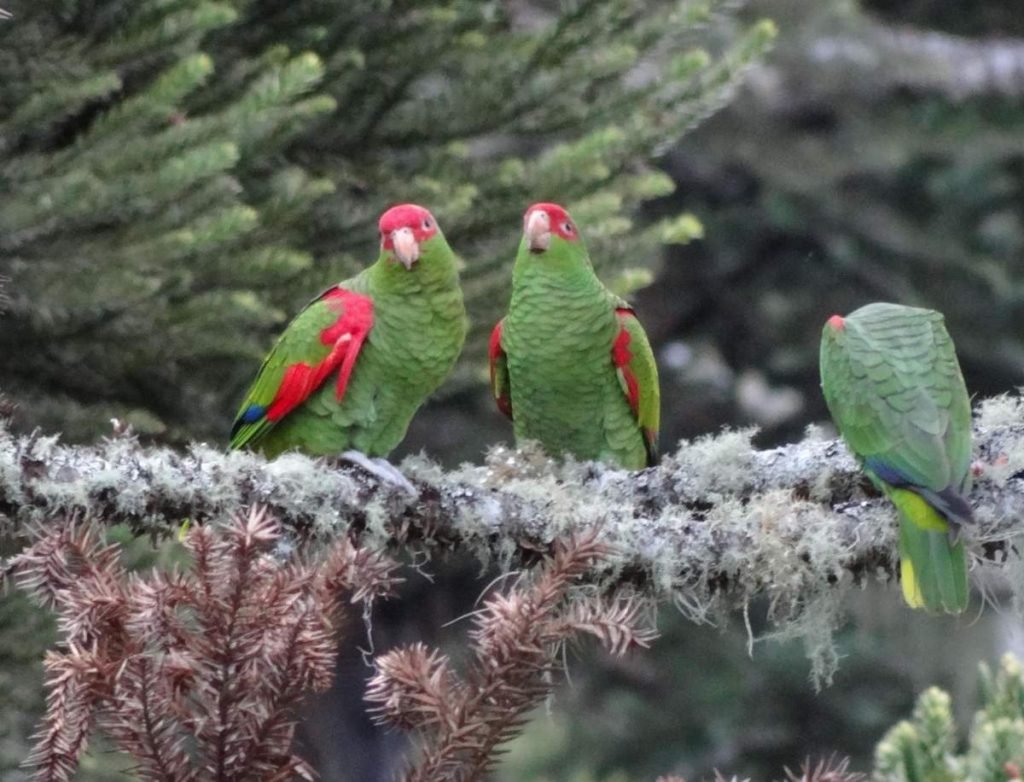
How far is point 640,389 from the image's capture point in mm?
4000

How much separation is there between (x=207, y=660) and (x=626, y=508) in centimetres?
128

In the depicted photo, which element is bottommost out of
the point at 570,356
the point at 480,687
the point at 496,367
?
the point at 496,367

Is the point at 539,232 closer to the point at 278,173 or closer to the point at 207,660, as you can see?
the point at 278,173

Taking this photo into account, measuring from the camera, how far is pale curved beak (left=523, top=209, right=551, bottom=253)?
3.93 m

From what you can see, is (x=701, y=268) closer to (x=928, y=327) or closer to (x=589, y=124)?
(x=589, y=124)

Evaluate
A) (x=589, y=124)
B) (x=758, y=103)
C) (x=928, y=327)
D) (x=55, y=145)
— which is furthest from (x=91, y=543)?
(x=758, y=103)

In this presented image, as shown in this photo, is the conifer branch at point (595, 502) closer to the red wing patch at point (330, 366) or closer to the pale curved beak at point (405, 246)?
the red wing patch at point (330, 366)

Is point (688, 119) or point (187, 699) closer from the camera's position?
point (187, 699)

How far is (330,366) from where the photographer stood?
140 inches

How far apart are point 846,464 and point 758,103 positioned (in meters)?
5.08

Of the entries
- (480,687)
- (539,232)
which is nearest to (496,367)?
(539,232)

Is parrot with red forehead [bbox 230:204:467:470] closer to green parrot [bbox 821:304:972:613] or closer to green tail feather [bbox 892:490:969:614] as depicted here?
green parrot [bbox 821:304:972:613]

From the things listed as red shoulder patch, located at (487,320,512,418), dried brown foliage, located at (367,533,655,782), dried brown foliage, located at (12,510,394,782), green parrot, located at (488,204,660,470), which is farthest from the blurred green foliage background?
dried brown foliage, located at (12,510,394,782)

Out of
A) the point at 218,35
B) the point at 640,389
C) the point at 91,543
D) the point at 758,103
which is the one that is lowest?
the point at 758,103
